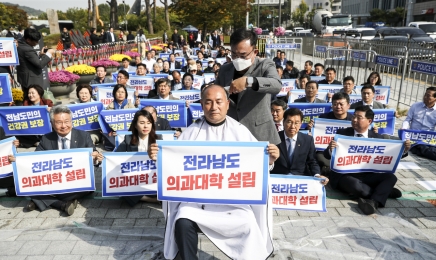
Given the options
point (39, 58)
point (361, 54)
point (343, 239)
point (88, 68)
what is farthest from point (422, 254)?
point (88, 68)

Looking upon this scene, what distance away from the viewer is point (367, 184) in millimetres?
5176

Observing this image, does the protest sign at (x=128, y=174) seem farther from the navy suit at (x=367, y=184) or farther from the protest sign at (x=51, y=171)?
the navy suit at (x=367, y=184)

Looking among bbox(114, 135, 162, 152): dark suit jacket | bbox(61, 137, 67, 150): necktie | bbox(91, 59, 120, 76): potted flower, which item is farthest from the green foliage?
bbox(114, 135, 162, 152): dark suit jacket

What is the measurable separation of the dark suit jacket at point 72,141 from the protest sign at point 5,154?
0.33 metres

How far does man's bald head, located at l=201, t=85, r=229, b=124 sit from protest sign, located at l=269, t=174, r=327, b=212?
1.58m

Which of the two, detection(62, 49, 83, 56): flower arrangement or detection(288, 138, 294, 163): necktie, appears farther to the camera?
detection(62, 49, 83, 56): flower arrangement

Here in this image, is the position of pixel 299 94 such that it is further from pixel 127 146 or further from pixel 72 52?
pixel 72 52

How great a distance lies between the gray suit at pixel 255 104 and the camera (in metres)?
3.50

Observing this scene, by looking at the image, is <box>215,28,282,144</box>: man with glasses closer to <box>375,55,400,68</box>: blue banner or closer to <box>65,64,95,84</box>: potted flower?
<box>375,55,400,68</box>: blue banner

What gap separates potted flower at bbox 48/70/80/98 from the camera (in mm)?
11117

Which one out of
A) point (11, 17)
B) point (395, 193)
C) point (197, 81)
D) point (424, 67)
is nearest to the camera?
point (395, 193)

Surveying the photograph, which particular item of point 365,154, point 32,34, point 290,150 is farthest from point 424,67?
point 32,34

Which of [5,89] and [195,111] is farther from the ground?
[5,89]

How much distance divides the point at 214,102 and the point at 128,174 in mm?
2158
